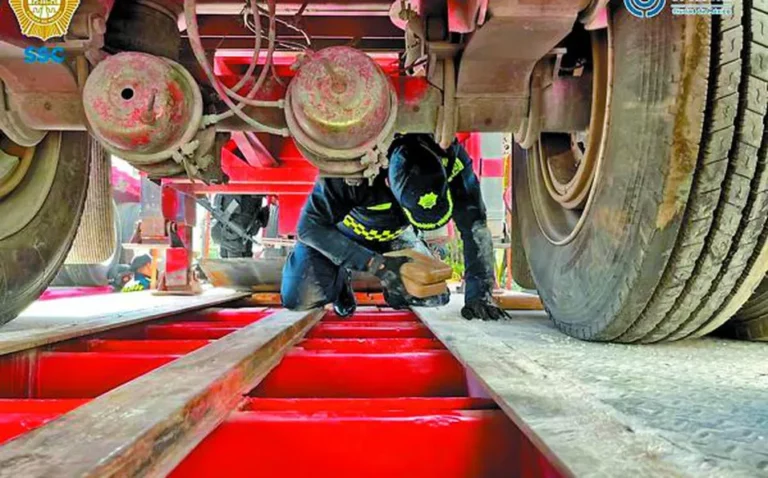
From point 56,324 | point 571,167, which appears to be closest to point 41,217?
point 56,324

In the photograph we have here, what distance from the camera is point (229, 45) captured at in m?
2.20

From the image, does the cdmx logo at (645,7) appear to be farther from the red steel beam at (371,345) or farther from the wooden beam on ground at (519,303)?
the wooden beam on ground at (519,303)

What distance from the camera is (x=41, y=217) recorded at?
184cm

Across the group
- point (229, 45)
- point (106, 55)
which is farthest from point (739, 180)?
point (229, 45)

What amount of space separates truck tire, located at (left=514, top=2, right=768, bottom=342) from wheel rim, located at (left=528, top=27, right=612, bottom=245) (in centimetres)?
10

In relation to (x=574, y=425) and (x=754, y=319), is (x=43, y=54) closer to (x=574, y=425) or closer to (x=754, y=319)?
(x=574, y=425)

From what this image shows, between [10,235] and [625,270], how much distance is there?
5.76 feet

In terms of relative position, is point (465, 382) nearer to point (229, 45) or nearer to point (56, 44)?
point (56, 44)

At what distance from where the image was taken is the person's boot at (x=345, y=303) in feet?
9.62

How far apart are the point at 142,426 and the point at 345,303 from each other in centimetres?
236

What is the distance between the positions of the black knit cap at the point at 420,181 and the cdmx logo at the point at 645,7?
1.10m

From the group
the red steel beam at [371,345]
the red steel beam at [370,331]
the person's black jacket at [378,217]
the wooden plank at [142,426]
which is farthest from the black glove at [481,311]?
the wooden plank at [142,426]

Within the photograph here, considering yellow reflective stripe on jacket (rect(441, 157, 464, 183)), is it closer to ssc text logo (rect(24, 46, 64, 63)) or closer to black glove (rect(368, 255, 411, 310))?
black glove (rect(368, 255, 411, 310))

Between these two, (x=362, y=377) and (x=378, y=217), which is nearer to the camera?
(x=362, y=377)
